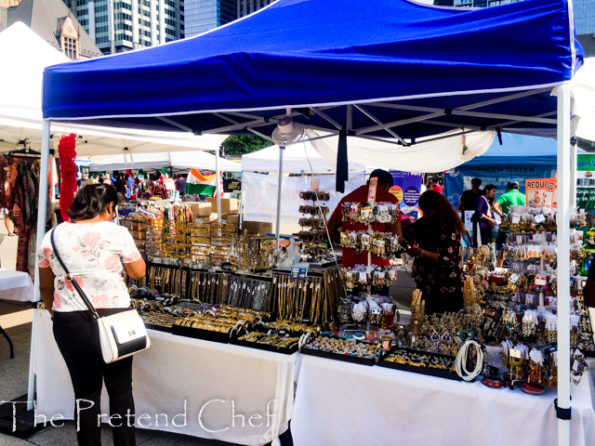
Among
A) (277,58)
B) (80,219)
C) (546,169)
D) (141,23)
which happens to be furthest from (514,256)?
(141,23)

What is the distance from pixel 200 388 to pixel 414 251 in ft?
5.94

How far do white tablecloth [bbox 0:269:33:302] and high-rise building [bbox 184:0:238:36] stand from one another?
111 meters

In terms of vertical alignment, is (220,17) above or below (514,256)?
above

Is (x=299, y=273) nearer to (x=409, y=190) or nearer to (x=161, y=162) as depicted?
(x=409, y=190)

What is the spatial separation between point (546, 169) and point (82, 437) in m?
8.77

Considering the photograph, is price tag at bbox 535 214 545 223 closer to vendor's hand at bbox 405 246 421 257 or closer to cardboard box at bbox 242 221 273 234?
vendor's hand at bbox 405 246 421 257

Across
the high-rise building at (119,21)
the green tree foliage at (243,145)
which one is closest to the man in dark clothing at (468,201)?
the green tree foliage at (243,145)

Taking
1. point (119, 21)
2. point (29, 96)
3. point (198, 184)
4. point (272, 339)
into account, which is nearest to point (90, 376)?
point (272, 339)

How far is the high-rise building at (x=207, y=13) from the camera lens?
108 metres

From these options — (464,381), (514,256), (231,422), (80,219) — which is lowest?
(231,422)

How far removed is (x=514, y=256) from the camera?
240 cm

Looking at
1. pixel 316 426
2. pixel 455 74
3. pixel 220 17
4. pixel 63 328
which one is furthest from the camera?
pixel 220 17

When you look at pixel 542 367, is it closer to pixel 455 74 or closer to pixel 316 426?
pixel 316 426

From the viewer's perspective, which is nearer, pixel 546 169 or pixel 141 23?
pixel 546 169
